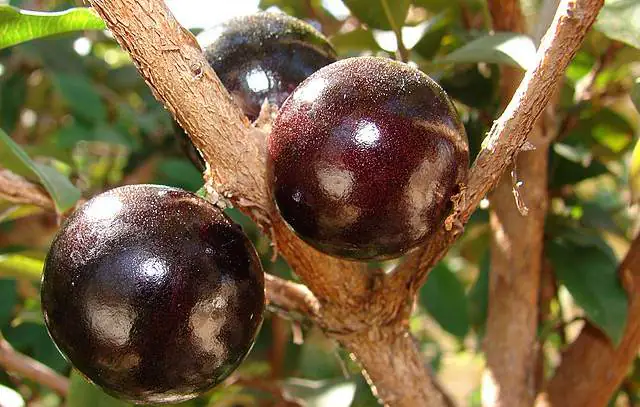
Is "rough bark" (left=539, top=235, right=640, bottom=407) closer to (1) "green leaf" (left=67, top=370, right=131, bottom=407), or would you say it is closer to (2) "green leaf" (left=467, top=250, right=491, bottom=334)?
(2) "green leaf" (left=467, top=250, right=491, bottom=334)

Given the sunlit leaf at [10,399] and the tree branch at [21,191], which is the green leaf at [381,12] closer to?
the tree branch at [21,191]

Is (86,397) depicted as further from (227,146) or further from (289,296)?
(227,146)

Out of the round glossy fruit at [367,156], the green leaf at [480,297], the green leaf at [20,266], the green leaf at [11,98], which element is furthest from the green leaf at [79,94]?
the round glossy fruit at [367,156]

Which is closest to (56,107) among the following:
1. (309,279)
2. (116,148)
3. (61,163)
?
(116,148)

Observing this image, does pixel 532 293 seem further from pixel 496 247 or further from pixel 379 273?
pixel 379 273

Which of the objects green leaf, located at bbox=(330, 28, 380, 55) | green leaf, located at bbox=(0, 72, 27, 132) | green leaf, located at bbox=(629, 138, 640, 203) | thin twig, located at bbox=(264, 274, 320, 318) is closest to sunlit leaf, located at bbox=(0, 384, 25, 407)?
thin twig, located at bbox=(264, 274, 320, 318)

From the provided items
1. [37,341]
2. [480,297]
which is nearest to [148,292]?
[37,341]
